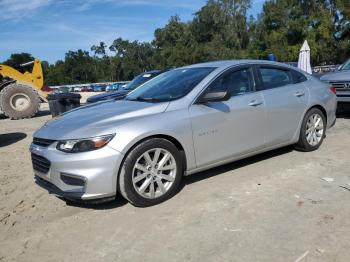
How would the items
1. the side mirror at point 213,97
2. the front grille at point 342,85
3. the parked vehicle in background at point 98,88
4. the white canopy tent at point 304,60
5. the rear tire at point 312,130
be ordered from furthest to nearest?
the parked vehicle in background at point 98,88 → the white canopy tent at point 304,60 → the front grille at point 342,85 → the rear tire at point 312,130 → the side mirror at point 213,97

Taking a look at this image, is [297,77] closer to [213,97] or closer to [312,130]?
[312,130]

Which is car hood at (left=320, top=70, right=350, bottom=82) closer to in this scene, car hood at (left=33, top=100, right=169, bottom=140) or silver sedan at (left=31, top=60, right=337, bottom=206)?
silver sedan at (left=31, top=60, right=337, bottom=206)

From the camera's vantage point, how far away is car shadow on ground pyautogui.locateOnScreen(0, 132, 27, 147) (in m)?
9.51

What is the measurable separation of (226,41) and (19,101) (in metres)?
62.5

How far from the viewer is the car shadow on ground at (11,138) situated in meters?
9.51

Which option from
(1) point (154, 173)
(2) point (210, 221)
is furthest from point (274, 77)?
(2) point (210, 221)

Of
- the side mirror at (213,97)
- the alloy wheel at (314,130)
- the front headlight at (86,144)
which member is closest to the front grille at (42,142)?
the front headlight at (86,144)

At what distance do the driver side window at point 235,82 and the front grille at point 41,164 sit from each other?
84.1 inches

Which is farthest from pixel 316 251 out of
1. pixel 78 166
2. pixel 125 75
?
pixel 125 75

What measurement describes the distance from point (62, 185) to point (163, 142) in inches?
46.8

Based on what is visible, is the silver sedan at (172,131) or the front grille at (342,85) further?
the front grille at (342,85)

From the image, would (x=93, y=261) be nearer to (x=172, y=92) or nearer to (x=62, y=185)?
(x=62, y=185)

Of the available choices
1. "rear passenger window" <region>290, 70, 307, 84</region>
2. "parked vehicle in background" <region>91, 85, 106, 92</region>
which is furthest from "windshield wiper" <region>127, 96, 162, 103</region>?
"parked vehicle in background" <region>91, 85, 106, 92</region>

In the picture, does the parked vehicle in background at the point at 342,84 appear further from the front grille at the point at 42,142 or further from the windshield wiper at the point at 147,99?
the front grille at the point at 42,142
